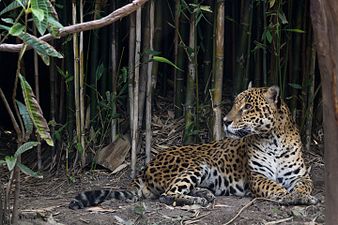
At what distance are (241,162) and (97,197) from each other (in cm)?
144

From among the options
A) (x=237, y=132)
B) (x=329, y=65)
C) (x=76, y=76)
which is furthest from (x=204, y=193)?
(x=329, y=65)

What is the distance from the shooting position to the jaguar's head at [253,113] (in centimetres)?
709

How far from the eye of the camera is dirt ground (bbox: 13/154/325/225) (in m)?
6.20

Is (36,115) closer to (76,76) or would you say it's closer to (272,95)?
(76,76)

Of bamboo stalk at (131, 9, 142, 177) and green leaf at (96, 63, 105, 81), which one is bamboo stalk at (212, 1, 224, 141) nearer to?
bamboo stalk at (131, 9, 142, 177)

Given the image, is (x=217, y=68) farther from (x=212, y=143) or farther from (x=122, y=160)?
(x=122, y=160)

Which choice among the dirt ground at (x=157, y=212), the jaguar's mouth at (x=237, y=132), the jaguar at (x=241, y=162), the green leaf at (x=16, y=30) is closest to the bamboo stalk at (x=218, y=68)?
the jaguar at (x=241, y=162)

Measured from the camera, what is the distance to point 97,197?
671cm

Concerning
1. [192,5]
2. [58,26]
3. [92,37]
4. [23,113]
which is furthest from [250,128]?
[58,26]

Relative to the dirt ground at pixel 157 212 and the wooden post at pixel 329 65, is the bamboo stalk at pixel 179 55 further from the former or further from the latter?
the wooden post at pixel 329 65

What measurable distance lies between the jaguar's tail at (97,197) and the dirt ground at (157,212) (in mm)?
52

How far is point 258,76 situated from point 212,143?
0.83 metres

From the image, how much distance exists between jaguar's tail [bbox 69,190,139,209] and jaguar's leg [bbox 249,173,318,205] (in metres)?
0.98

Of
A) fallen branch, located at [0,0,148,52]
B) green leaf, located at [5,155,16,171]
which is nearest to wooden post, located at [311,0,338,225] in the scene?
fallen branch, located at [0,0,148,52]
